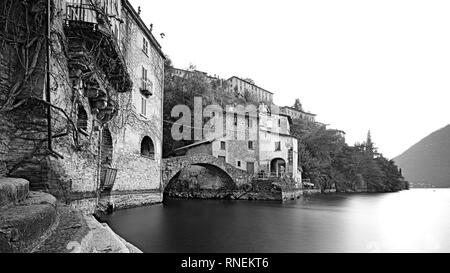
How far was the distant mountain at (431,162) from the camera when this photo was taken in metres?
128

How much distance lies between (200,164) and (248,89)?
2436 inches

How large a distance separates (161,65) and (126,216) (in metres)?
12.5

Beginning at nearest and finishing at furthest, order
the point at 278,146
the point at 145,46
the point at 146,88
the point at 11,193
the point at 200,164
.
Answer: the point at 11,193
the point at 146,88
the point at 145,46
the point at 200,164
the point at 278,146

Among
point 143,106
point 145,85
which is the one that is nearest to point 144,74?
point 145,85

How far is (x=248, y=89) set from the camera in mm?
82938

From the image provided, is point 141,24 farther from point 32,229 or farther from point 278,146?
point 278,146

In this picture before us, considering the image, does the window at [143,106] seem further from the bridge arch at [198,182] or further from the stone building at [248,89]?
the stone building at [248,89]

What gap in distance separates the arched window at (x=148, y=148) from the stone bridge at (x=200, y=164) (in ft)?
10.7

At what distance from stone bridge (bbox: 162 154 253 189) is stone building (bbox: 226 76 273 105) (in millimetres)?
50050

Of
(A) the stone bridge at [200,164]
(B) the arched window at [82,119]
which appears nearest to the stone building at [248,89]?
(A) the stone bridge at [200,164]

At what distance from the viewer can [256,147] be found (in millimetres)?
32750

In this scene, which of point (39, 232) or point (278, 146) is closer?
point (39, 232)

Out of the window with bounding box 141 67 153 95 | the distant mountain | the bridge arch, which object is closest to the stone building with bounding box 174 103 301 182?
the bridge arch

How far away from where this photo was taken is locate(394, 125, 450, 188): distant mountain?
128000 millimetres
